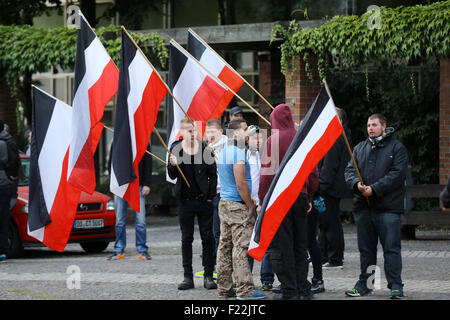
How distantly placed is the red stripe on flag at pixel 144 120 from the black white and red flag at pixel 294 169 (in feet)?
6.15

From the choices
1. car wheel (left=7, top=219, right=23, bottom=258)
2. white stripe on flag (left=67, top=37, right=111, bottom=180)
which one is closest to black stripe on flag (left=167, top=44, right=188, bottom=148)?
white stripe on flag (left=67, top=37, right=111, bottom=180)

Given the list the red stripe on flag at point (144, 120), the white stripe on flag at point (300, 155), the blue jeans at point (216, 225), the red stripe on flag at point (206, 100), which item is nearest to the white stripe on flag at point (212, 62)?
the red stripe on flag at point (206, 100)

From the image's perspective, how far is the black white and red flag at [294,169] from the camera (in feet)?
28.2

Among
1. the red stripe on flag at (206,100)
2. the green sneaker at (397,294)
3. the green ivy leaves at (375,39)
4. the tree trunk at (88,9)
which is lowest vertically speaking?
the green sneaker at (397,294)

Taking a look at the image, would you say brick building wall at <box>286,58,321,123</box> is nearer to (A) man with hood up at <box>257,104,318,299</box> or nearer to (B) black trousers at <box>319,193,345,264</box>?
(B) black trousers at <box>319,193,345,264</box>

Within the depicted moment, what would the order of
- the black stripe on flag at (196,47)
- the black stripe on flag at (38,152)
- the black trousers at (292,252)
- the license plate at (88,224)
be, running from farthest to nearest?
the license plate at (88,224) < the black stripe on flag at (196,47) < the black stripe on flag at (38,152) < the black trousers at (292,252)

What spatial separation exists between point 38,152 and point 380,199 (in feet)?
13.8

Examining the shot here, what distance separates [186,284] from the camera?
10.0 meters

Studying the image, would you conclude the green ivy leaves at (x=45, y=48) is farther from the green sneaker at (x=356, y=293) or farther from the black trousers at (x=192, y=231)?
the green sneaker at (x=356, y=293)

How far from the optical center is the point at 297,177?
339 inches

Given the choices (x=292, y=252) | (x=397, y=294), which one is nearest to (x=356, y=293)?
(x=397, y=294)

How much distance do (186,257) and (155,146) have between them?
13314 mm

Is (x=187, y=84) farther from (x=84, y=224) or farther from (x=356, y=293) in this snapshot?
(x=84, y=224)
